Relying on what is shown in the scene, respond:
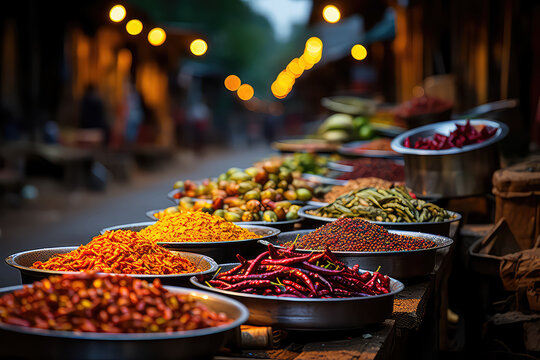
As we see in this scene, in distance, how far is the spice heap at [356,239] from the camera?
117 inches

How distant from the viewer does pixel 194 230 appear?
315 cm

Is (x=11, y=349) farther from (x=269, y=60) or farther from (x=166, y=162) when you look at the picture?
(x=269, y=60)

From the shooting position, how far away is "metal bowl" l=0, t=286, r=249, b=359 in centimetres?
174

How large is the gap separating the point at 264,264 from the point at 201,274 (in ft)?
0.88

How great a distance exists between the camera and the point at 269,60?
89.4 m

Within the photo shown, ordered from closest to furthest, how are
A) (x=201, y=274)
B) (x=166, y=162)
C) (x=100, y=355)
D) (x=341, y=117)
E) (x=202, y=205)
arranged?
1. (x=100, y=355)
2. (x=201, y=274)
3. (x=202, y=205)
4. (x=341, y=117)
5. (x=166, y=162)

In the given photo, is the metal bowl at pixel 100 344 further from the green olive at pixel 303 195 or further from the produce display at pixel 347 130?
the produce display at pixel 347 130

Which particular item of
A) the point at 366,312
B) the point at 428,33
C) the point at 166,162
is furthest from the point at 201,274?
the point at 166,162

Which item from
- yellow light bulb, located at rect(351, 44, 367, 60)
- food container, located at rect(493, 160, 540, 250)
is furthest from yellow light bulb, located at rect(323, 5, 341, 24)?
food container, located at rect(493, 160, 540, 250)

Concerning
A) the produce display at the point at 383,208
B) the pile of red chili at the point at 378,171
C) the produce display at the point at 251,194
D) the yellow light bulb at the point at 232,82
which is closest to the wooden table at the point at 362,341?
the produce display at the point at 383,208

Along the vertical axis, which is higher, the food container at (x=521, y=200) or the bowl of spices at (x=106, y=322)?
the bowl of spices at (x=106, y=322)

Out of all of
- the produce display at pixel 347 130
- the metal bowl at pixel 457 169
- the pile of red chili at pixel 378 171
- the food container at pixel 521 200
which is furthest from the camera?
the produce display at pixel 347 130

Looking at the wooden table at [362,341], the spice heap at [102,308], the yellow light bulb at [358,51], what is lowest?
the wooden table at [362,341]

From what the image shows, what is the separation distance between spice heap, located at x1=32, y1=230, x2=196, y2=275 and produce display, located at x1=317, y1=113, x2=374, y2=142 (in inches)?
248
